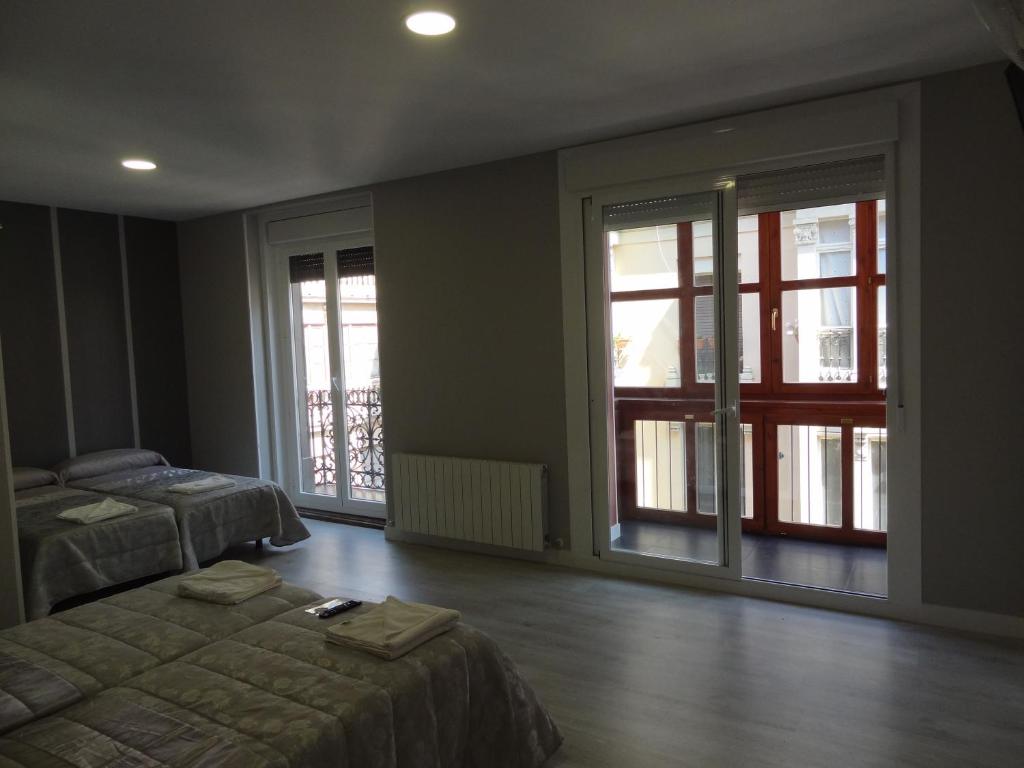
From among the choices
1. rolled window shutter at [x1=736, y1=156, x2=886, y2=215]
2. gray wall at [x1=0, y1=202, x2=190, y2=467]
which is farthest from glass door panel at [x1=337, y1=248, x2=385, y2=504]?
rolled window shutter at [x1=736, y1=156, x2=886, y2=215]

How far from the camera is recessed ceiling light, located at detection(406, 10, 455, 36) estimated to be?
2379 mm

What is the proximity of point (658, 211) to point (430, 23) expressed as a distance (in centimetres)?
190

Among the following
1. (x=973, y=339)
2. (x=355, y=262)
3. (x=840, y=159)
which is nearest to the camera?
(x=973, y=339)

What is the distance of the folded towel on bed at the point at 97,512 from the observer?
12.9 ft

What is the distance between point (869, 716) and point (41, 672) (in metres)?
2.78

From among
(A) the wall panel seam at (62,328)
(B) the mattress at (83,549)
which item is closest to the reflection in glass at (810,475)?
(B) the mattress at (83,549)

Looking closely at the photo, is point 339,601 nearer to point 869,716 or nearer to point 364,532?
point 869,716

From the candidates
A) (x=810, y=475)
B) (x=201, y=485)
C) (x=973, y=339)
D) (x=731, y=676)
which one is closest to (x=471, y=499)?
(x=201, y=485)

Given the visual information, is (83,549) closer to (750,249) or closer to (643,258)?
(643,258)

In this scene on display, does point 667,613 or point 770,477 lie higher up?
point 770,477

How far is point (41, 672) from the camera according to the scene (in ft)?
6.75

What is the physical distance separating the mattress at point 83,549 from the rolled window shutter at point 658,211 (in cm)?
319

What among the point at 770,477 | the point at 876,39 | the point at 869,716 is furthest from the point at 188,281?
the point at 869,716

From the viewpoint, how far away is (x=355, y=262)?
5496 mm
